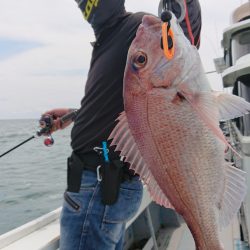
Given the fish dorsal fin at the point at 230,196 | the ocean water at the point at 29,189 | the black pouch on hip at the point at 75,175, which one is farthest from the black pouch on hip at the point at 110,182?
the ocean water at the point at 29,189

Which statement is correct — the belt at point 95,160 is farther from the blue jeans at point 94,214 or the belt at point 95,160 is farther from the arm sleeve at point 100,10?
the arm sleeve at point 100,10

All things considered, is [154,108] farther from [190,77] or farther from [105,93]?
[105,93]

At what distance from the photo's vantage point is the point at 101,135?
92.6 inches

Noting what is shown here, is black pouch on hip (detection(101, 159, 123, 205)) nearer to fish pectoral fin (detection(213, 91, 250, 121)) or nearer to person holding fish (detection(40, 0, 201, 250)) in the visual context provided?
person holding fish (detection(40, 0, 201, 250))

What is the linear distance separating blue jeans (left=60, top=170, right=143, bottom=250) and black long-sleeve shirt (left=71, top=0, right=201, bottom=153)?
25 centimetres

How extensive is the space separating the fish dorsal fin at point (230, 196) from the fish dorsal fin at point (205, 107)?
0.62 feet

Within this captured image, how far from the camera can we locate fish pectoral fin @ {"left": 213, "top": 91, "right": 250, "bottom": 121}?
1612mm

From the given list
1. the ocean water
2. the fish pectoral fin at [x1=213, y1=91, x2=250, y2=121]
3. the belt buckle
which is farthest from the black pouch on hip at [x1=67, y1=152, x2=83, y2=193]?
the ocean water

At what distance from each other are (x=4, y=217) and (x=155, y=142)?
851 cm

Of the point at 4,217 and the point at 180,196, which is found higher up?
the point at 180,196

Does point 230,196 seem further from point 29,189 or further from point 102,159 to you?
point 29,189

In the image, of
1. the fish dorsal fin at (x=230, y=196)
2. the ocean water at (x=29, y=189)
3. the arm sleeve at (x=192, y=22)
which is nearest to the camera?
the fish dorsal fin at (x=230, y=196)

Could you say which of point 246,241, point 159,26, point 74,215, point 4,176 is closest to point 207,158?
point 159,26

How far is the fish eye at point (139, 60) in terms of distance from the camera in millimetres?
1618
